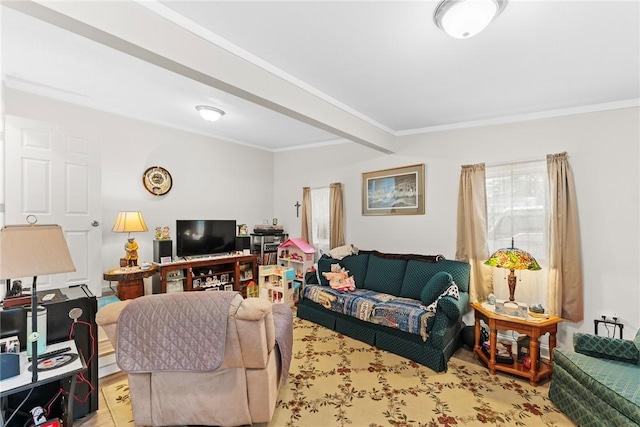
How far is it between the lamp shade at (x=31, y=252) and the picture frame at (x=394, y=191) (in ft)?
11.5


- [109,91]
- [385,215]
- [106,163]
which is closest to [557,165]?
[385,215]

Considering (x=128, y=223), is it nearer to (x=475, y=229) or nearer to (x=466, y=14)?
(x=466, y=14)

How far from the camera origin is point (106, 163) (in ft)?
11.3

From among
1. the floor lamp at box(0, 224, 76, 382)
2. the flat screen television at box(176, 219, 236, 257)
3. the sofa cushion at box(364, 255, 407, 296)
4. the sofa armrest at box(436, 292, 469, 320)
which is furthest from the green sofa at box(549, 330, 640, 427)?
the flat screen television at box(176, 219, 236, 257)

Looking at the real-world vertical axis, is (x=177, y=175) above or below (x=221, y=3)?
below

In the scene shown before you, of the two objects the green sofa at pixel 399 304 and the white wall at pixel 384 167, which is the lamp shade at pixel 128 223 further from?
the green sofa at pixel 399 304

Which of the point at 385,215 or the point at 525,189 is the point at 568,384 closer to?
the point at 525,189

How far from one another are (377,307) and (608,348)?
1787mm

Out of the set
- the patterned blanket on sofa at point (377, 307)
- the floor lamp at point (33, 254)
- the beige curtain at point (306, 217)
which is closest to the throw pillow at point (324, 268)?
the patterned blanket on sofa at point (377, 307)

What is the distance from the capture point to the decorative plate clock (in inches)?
148

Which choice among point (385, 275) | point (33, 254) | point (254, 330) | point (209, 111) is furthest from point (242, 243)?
point (33, 254)

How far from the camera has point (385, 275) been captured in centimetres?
362

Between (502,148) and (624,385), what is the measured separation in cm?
239

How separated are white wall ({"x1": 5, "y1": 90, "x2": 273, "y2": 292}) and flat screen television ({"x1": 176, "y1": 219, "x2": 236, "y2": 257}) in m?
0.27
